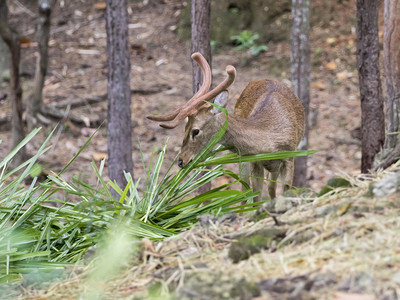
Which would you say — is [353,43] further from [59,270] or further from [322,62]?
[59,270]

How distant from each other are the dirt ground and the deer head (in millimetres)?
3851

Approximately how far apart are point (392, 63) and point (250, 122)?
1527 mm

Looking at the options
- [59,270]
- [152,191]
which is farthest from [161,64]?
[59,270]

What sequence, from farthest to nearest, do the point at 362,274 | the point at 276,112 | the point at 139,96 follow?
1. the point at 139,96
2. the point at 276,112
3. the point at 362,274

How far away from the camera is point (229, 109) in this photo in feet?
34.5

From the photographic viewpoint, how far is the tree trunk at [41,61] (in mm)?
10531

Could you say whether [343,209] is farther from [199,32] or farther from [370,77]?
[199,32]

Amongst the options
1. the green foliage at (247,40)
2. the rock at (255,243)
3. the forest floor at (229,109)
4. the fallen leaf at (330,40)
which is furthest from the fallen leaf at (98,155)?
the rock at (255,243)

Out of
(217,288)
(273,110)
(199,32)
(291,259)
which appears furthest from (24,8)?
(217,288)

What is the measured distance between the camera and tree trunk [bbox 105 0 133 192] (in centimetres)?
810

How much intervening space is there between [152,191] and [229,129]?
4.40ft

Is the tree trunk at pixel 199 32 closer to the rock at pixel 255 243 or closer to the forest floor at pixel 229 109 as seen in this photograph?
the forest floor at pixel 229 109

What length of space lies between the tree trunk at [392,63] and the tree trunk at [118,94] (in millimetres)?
3942

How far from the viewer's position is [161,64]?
553 inches
